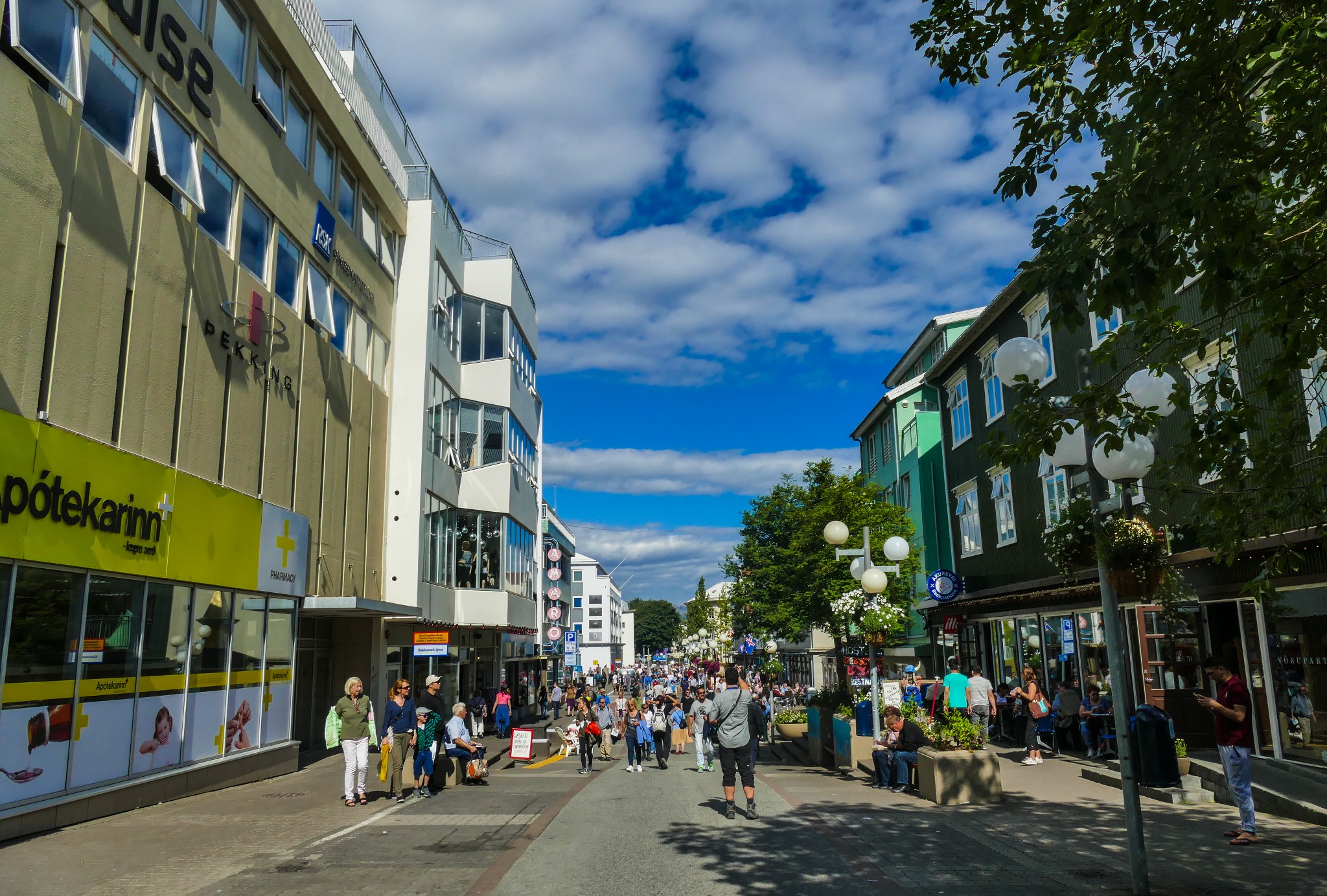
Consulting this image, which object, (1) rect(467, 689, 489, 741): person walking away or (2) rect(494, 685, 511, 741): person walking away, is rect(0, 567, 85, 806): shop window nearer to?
(1) rect(467, 689, 489, 741): person walking away

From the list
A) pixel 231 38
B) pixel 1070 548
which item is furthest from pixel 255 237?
pixel 1070 548

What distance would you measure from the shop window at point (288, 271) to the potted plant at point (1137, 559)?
15287mm

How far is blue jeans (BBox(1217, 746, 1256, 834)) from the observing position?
8.88 metres

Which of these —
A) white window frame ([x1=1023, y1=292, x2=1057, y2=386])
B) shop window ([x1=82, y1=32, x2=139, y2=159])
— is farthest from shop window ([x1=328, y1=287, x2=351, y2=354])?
white window frame ([x1=1023, y1=292, x2=1057, y2=386])

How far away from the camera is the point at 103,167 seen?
12.7 metres

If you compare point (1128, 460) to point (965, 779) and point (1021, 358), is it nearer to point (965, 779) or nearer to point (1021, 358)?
point (1021, 358)

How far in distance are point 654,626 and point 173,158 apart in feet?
595

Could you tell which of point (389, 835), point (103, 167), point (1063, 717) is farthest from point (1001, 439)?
point (1063, 717)

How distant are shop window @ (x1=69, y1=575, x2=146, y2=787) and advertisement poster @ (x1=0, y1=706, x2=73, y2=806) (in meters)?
0.28

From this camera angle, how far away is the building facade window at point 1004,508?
81.4 feet

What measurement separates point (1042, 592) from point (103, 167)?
61.1 feet

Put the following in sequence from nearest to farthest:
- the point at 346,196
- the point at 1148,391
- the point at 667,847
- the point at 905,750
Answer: the point at 1148,391, the point at 667,847, the point at 905,750, the point at 346,196

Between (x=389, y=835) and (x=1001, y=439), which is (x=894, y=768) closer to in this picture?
(x=389, y=835)

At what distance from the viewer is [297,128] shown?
20391mm
